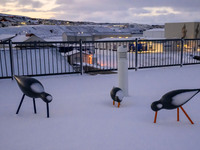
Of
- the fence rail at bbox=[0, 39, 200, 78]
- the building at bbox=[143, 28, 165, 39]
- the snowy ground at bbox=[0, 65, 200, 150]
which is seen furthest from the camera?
the building at bbox=[143, 28, 165, 39]

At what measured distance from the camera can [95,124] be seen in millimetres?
3371

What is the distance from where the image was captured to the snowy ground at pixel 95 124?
2756 millimetres

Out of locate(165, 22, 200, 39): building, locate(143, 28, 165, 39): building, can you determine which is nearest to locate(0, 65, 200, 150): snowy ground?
locate(165, 22, 200, 39): building

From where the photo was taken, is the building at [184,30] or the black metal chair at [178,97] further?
the building at [184,30]

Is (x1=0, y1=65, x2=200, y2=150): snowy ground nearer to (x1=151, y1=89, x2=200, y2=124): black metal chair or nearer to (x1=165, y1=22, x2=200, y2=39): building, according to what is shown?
(x1=151, y1=89, x2=200, y2=124): black metal chair

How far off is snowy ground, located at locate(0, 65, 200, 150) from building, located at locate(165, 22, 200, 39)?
1483 inches

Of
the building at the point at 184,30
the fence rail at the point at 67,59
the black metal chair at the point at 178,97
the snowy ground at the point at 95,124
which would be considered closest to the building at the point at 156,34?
the building at the point at 184,30

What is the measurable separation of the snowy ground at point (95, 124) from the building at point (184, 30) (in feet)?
124

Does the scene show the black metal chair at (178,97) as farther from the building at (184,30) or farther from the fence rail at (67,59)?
the building at (184,30)

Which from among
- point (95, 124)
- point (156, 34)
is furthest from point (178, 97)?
point (156, 34)

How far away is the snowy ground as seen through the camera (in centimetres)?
276

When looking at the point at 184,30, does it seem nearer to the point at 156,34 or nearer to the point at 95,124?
the point at 156,34

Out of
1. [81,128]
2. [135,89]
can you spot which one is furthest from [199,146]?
[135,89]

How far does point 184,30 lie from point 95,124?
40642 mm
